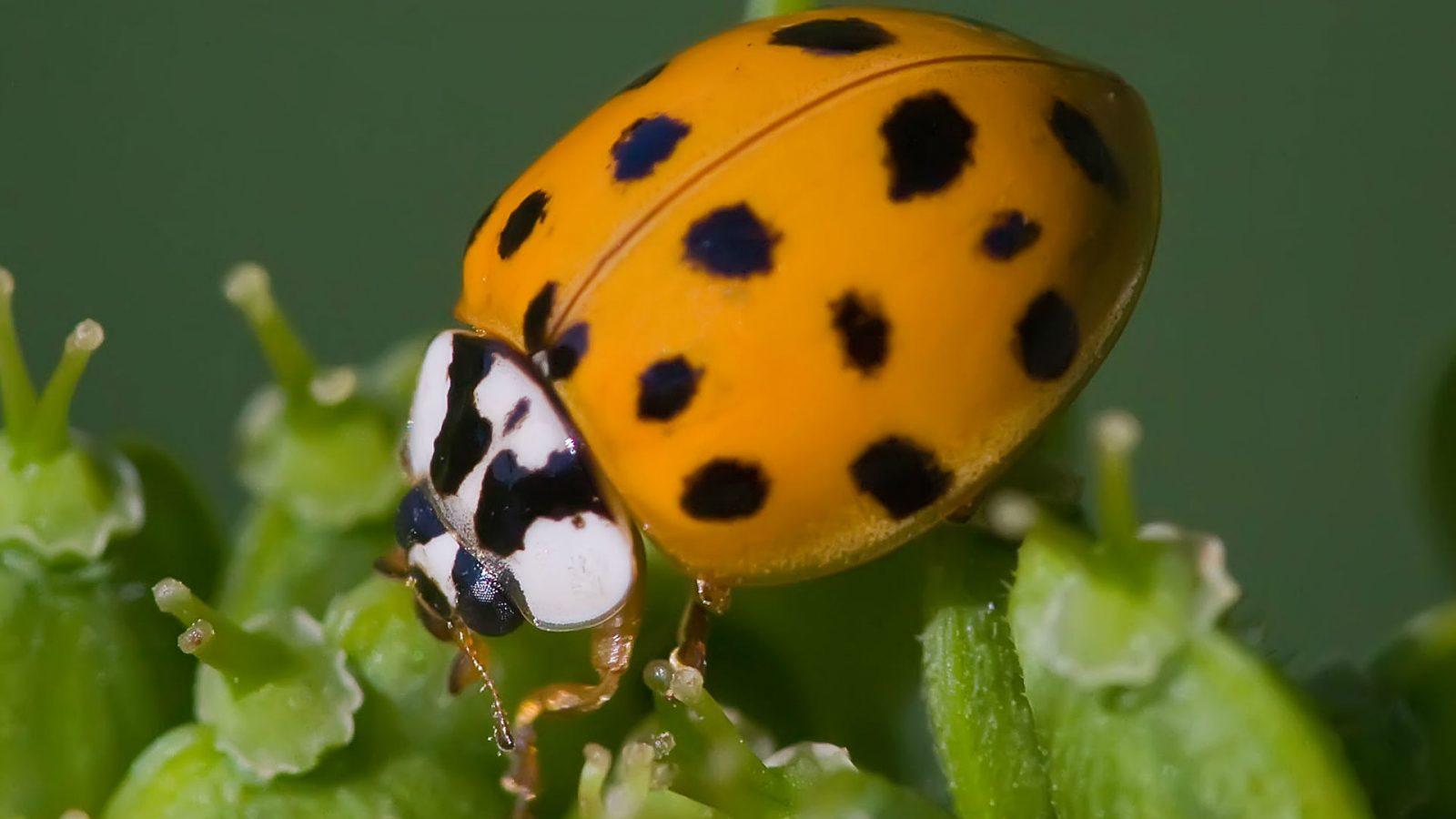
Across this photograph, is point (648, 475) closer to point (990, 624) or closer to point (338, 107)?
point (990, 624)

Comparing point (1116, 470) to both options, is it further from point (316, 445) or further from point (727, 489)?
point (316, 445)

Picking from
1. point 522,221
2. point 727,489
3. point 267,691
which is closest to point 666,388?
point 727,489

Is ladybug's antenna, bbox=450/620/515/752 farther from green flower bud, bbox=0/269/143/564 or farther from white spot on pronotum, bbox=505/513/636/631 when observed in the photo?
green flower bud, bbox=0/269/143/564

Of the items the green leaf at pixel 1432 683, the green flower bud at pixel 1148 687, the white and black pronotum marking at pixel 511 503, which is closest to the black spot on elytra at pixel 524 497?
the white and black pronotum marking at pixel 511 503

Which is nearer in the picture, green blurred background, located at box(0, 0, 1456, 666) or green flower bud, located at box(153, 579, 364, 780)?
green flower bud, located at box(153, 579, 364, 780)

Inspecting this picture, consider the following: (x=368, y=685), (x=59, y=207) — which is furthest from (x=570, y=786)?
(x=59, y=207)

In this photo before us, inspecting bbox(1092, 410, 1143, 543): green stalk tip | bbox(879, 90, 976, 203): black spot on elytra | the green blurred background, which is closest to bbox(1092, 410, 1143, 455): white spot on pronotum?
bbox(1092, 410, 1143, 543): green stalk tip

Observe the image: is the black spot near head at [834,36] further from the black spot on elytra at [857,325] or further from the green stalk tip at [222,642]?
the green stalk tip at [222,642]
